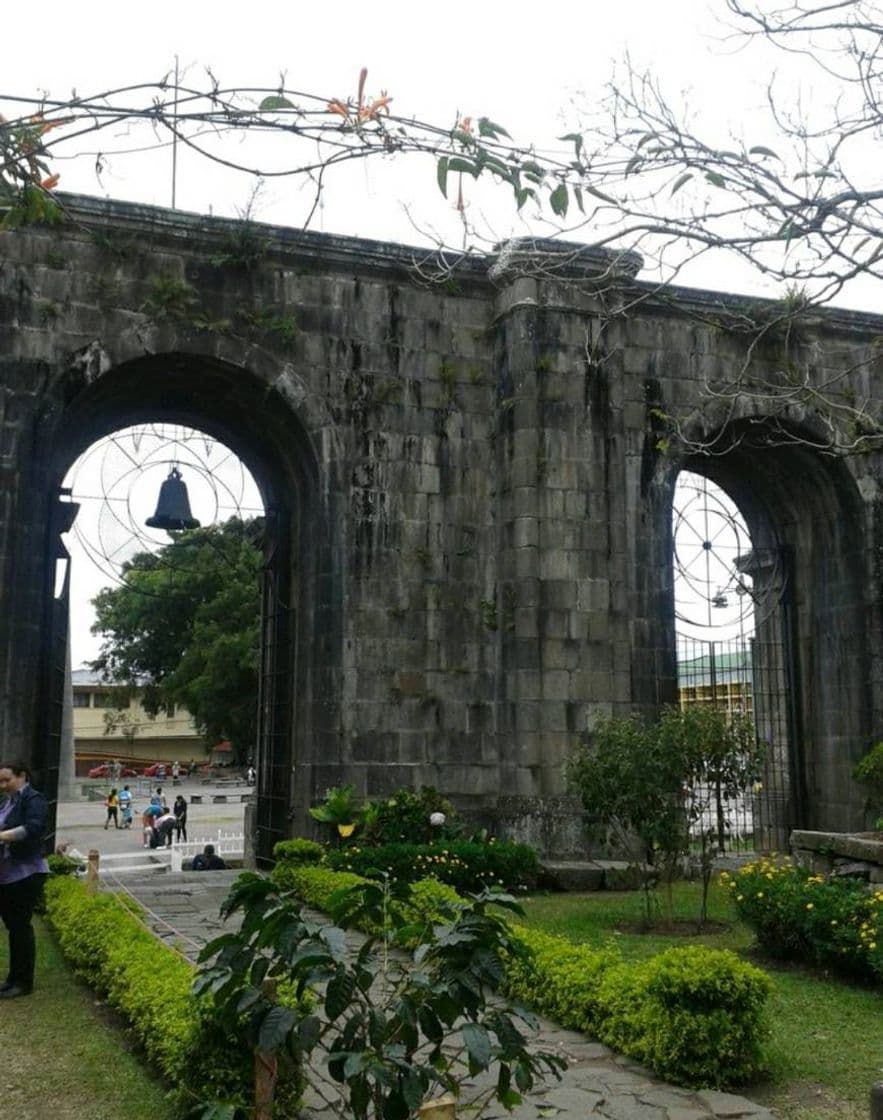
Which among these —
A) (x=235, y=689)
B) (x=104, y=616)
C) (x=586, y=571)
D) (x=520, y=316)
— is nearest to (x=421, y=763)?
(x=586, y=571)

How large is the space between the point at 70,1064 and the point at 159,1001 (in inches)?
27.6

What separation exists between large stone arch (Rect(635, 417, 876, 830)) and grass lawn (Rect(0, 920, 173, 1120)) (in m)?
9.83

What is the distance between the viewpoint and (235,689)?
43.1 m

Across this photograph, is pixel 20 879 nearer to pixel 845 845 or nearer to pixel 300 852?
pixel 300 852

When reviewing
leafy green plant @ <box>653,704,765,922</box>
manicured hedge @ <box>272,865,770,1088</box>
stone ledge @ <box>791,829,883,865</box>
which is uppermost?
leafy green plant @ <box>653,704,765,922</box>

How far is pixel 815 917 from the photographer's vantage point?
8328 mm

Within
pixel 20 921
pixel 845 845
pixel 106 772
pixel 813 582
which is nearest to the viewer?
pixel 20 921

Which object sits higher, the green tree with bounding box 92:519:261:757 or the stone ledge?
the green tree with bounding box 92:519:261:757

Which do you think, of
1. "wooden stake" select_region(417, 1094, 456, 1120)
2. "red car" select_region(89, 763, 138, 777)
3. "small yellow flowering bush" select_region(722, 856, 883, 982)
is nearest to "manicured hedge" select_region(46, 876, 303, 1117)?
"wooden stake" select_region(417, 1094, 456, 1120)

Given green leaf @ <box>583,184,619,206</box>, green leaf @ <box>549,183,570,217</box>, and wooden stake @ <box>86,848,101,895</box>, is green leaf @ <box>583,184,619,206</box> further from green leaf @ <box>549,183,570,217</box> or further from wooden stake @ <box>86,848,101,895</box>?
wooden stake @ <box>86,848,101,895</box>

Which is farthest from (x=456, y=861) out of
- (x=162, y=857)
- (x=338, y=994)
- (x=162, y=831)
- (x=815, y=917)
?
(x=162, y=831)

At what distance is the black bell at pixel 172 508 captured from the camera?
14.5m

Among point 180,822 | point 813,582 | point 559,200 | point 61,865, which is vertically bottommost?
point 180,822

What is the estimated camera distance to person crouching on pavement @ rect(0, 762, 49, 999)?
7805 mm
